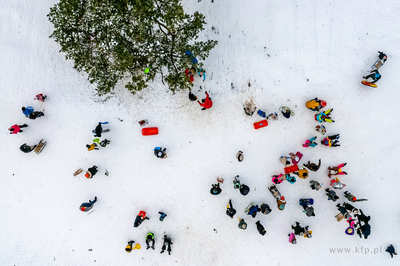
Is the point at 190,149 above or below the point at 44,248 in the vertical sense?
above

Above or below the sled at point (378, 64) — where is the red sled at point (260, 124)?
below

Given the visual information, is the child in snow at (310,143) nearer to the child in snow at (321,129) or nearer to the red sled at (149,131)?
the child in snow at (321,129)

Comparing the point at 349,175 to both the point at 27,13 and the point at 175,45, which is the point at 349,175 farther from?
the point at 27,13

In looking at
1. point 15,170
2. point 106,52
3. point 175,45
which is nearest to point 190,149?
point 175,45

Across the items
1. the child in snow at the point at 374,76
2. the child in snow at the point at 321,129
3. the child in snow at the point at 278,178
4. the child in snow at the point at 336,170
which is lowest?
the child in snow at the point at 278,178

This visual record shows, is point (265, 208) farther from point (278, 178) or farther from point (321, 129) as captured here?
point (321, 129)

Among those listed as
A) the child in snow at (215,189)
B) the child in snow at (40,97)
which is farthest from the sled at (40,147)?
the child in snow at (215,189)
